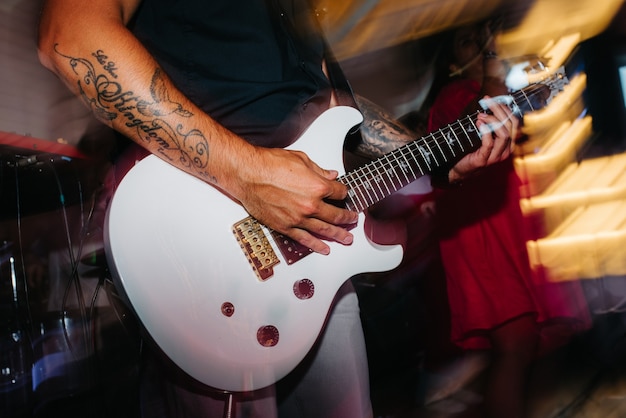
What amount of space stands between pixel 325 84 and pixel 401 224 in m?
0.42

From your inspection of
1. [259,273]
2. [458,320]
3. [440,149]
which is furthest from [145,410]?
[458,320]

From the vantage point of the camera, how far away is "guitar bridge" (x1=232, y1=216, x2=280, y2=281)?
0.90 metres

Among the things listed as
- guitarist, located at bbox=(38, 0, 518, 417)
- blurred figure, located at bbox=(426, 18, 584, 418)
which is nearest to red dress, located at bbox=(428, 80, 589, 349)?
blurred figure, located at bbox=(426, 18, 584, 418)

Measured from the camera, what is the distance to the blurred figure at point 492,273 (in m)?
1.82

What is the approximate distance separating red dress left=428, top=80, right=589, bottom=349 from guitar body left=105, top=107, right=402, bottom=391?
1.15 m

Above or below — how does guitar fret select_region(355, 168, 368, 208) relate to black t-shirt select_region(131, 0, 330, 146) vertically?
below

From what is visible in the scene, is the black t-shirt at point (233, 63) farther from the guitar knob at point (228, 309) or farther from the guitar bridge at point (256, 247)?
the guitar knob at point (228, 309)

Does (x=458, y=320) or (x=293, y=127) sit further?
(x=458, y=320)

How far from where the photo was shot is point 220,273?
2.83 feet

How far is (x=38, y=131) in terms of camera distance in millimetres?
2412

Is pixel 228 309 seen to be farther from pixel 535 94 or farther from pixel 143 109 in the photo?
pixel 535 94

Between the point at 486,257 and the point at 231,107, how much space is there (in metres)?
1.43

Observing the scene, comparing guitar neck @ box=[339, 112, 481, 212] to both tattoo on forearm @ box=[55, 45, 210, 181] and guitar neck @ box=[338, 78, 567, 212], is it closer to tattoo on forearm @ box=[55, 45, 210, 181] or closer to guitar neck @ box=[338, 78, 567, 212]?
guitar neck @ box=[338, 78, 567, 212]

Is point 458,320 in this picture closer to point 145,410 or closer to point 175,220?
point 145,410
